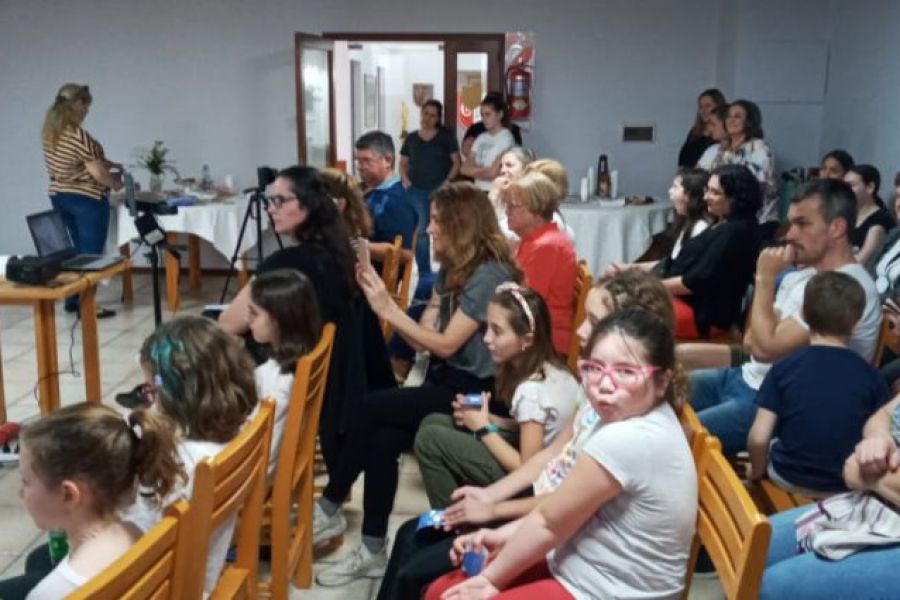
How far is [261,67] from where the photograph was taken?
6992mm

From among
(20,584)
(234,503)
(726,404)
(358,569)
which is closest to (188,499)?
(234,503)

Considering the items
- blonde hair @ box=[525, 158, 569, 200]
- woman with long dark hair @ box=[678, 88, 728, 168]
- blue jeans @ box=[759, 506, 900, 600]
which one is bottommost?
blue jeans @ box=[759, 506, 900, 600]

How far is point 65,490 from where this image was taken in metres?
1.47

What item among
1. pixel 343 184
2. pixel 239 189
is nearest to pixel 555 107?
pixel 239 189

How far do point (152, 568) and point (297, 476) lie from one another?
3.64ft

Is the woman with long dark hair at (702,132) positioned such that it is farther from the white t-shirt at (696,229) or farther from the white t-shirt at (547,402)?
the white t-shirt at (547,402)

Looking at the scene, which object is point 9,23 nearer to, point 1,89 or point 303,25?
point 1,89

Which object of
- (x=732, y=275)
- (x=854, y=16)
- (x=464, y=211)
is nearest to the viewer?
(x=464, y=211)

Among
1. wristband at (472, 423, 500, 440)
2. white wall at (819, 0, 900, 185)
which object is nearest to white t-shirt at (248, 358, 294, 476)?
wristband at (472, 423, 500, 440)

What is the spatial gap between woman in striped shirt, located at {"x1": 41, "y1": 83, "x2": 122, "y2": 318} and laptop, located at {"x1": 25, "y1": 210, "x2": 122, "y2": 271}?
5.71 feet

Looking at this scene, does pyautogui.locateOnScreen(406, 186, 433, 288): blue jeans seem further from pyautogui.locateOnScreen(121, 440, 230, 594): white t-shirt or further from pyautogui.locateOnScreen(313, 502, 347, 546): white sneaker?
pyautogui.locateOnScreen(121, 440, 230, 594): white t-shirt

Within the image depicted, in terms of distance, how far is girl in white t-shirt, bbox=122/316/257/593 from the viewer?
189 cm

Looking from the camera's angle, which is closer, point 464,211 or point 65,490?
point 65,490

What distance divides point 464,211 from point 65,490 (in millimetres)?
1582
